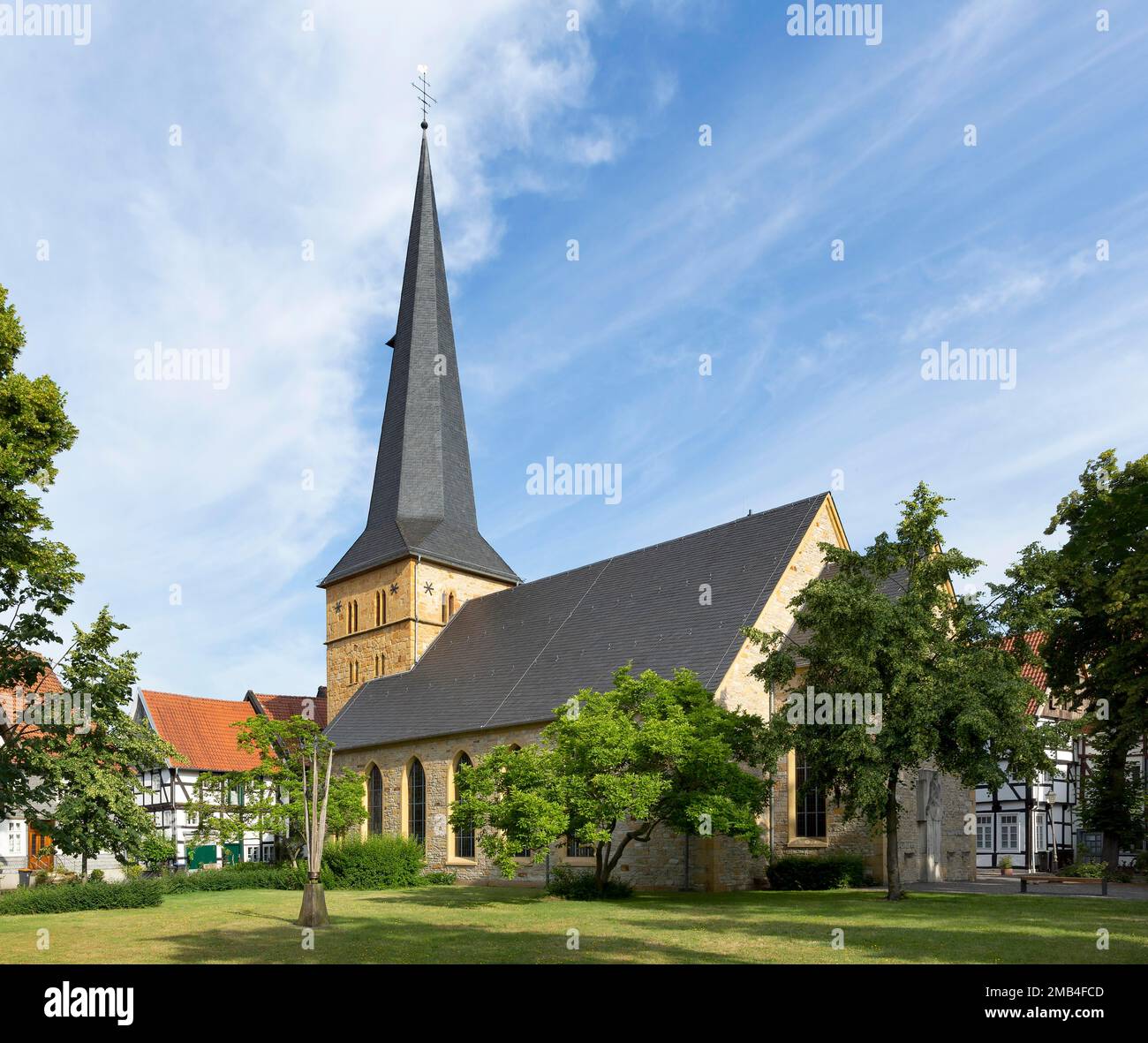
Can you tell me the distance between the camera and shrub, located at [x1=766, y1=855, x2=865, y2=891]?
2386 centimetres

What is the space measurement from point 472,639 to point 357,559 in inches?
340

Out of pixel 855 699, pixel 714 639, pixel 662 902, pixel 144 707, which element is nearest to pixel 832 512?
pixel 714 639

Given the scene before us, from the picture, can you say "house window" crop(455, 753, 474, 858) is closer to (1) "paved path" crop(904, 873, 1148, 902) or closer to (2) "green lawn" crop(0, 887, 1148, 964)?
(2) "green lawn" crop(0, 887, 1148, 964)

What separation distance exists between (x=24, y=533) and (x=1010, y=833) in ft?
110

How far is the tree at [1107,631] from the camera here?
26109mm

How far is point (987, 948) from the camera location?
42.0 feet

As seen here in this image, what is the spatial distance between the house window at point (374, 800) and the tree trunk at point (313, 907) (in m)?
20.8

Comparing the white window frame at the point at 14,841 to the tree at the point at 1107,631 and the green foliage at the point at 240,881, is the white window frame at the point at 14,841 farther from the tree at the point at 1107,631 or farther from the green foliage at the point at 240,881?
the tree at the point at 1107,631

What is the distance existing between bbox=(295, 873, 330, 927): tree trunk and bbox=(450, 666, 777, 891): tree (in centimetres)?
614

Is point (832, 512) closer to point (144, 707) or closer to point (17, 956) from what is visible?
point (17, 956)

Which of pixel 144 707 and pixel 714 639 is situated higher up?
pixel 714 639

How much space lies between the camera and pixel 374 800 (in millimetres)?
37406

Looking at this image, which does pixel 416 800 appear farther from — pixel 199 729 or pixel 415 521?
pixel 199 729

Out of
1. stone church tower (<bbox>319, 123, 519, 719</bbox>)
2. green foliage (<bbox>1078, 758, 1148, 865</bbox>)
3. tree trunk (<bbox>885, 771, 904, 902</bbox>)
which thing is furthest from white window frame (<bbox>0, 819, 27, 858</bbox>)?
green foliage (<bbox>1078, 758, 1148, 865</bbox>)
